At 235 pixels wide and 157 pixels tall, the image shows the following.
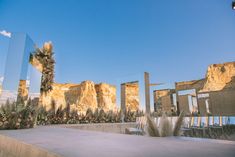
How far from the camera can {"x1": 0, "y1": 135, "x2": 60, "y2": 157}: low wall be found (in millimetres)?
999

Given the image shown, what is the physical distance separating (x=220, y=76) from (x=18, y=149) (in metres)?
28.8

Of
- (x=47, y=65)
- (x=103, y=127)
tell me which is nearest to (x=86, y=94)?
(x=47, y=65)

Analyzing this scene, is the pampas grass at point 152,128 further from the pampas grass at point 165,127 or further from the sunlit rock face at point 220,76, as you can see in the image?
the sunlit rock face at point 220,76

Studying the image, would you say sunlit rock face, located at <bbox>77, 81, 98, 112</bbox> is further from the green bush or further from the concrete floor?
the concrete floor

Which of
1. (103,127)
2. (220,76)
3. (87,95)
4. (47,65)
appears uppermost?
(220,76)

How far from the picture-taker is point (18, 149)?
1372 millimetres

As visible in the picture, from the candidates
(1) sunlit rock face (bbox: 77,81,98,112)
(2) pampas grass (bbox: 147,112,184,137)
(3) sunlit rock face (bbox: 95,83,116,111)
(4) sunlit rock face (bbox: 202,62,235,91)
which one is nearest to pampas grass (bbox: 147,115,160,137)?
(2) pampas grass (bbox: 147,112,184,137)

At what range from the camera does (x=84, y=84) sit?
28.3 m

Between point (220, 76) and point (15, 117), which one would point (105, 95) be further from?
point (15, 117)

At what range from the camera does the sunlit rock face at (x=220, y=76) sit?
23.2 m

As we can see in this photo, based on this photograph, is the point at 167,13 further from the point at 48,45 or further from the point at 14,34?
the point at 48,45

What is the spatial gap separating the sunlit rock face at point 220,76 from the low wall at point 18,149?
84.8 feet

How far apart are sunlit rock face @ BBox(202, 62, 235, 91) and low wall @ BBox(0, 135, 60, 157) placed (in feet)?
84.8

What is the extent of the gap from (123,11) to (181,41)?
17.8 feet
